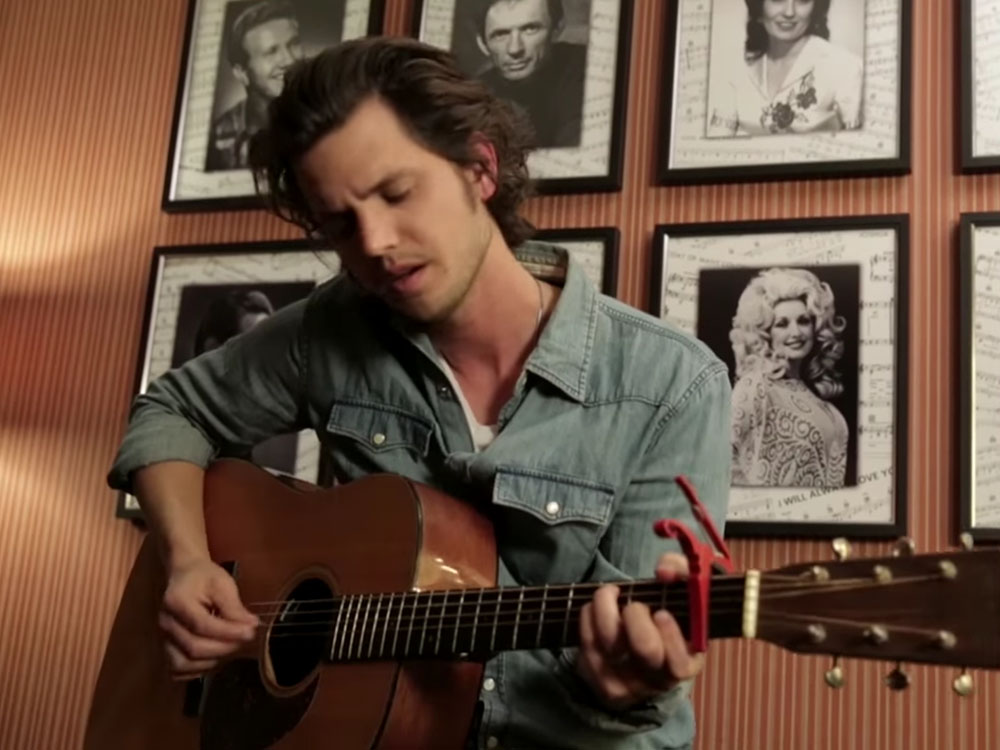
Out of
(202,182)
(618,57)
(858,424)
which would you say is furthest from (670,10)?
(202,182)

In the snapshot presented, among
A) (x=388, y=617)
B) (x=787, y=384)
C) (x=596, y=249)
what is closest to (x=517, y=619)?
(x=388, y=617)

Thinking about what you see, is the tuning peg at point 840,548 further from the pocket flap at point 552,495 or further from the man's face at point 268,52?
the man's face at point 268,52

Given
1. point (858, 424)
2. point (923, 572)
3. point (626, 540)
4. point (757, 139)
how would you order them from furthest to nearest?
point (757, 139) < point (858, 424) < point (626, 540) < point (923, 572)

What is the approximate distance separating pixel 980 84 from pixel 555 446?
959mm

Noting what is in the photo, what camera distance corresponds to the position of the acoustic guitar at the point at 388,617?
2.46 feet

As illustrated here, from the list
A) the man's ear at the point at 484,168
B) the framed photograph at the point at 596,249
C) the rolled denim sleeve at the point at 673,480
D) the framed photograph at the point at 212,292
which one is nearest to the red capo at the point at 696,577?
the rolled denim sleeve at the point at 673,480

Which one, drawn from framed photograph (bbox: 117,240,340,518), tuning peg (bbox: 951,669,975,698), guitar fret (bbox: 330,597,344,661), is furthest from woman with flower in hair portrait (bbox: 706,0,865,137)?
tuning peg (bbox: 951,669,975,698)

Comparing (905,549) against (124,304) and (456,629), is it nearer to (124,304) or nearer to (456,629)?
(456,629)

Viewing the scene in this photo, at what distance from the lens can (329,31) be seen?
6.68 feet

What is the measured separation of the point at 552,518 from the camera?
42.1 inches

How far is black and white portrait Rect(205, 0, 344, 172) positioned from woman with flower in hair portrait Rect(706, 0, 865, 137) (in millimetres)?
714

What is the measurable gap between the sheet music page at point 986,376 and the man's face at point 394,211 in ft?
2.52

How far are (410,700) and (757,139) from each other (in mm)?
1092

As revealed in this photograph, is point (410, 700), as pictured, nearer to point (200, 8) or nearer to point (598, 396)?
point (598, 396)
